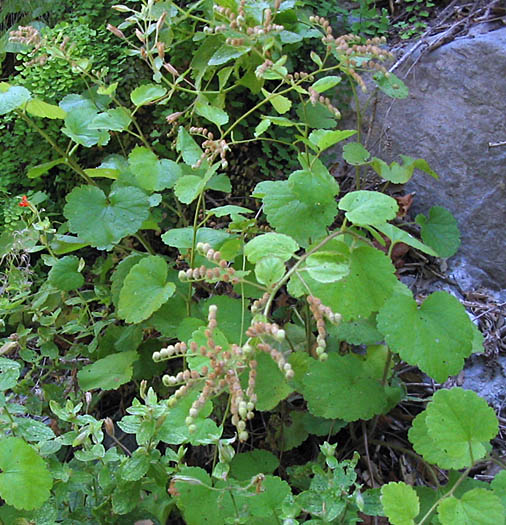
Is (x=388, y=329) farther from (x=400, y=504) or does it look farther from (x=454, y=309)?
(x=400, y=504)

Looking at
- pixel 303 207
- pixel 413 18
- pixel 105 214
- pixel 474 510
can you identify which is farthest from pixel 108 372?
pixel 413 18

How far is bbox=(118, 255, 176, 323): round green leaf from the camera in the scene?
4.47 feet

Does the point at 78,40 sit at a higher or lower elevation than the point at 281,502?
higher

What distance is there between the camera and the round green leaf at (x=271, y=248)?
1.02 meters

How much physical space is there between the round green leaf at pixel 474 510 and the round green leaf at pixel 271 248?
0.51m

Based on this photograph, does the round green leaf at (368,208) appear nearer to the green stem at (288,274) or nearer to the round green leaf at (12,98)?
the green stem at (288,274)

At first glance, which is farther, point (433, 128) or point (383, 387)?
point (433, 128)

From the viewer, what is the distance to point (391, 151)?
85.0 inches

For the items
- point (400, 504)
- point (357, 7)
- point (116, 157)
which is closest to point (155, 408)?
point (400, 504)

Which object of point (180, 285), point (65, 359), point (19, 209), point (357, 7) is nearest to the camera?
point (180, 285)

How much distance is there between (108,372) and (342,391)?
621 millimetres

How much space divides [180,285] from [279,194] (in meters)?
0.41

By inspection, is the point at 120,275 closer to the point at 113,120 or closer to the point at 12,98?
the point at 113,120

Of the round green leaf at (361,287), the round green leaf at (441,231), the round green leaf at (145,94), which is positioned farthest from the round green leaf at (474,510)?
the round green leaf at (145,94)
